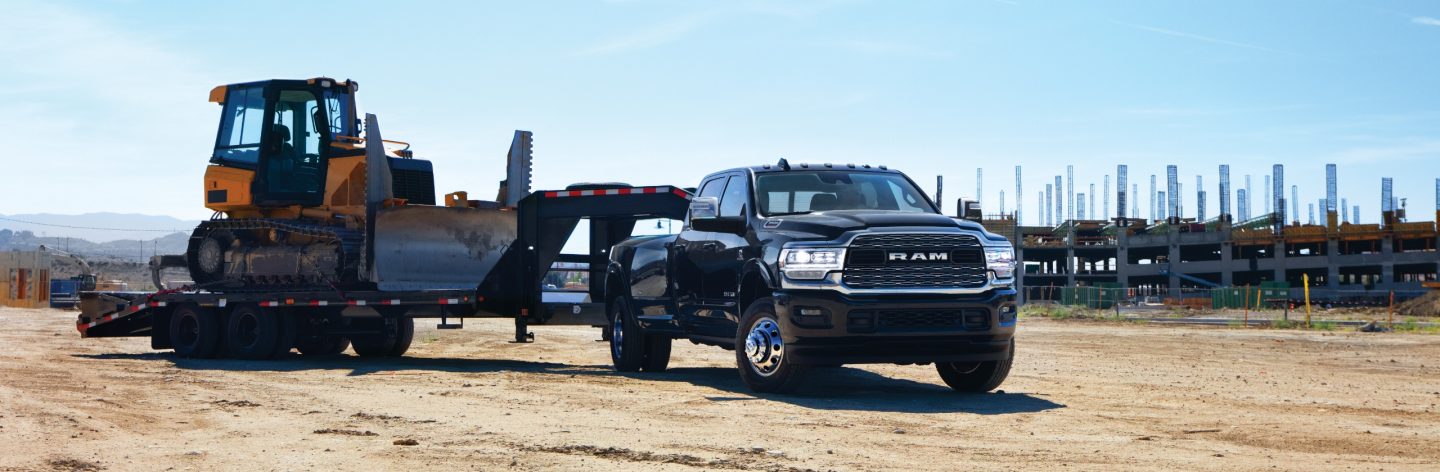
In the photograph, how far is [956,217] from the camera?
12891 mm

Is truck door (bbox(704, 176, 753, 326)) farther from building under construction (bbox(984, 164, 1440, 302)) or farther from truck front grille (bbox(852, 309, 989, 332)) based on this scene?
building under construction (bbox(984, 164, 1440, 302))

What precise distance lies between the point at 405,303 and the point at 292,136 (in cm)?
356

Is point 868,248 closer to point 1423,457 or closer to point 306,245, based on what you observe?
point 1423,457

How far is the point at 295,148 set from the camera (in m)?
20.0

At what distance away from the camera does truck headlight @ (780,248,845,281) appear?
38.2ft

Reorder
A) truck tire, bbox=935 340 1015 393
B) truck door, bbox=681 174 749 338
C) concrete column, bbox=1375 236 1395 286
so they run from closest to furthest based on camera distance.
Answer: truck tire, bbox=935 340 1015 393 → truck door, bbox=681 174 749 338 → concrete column, bbox=1375 236 1395 286

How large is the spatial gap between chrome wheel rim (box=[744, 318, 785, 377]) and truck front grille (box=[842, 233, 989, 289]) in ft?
3.02

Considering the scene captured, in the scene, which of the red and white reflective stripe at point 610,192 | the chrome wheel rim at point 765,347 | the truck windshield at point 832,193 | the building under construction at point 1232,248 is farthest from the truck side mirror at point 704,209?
the building under construction at point 1232,248

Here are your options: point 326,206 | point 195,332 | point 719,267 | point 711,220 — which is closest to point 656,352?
point 719,267

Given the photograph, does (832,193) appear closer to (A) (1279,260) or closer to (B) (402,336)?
(B) (402,336)

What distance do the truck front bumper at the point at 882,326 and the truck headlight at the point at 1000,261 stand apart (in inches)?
9.5

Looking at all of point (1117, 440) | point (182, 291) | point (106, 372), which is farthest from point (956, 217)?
point (182, 291)

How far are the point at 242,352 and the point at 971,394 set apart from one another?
38.6 ft

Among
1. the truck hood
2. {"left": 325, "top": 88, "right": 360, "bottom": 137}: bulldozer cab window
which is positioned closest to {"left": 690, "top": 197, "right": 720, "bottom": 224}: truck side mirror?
the truck hood
